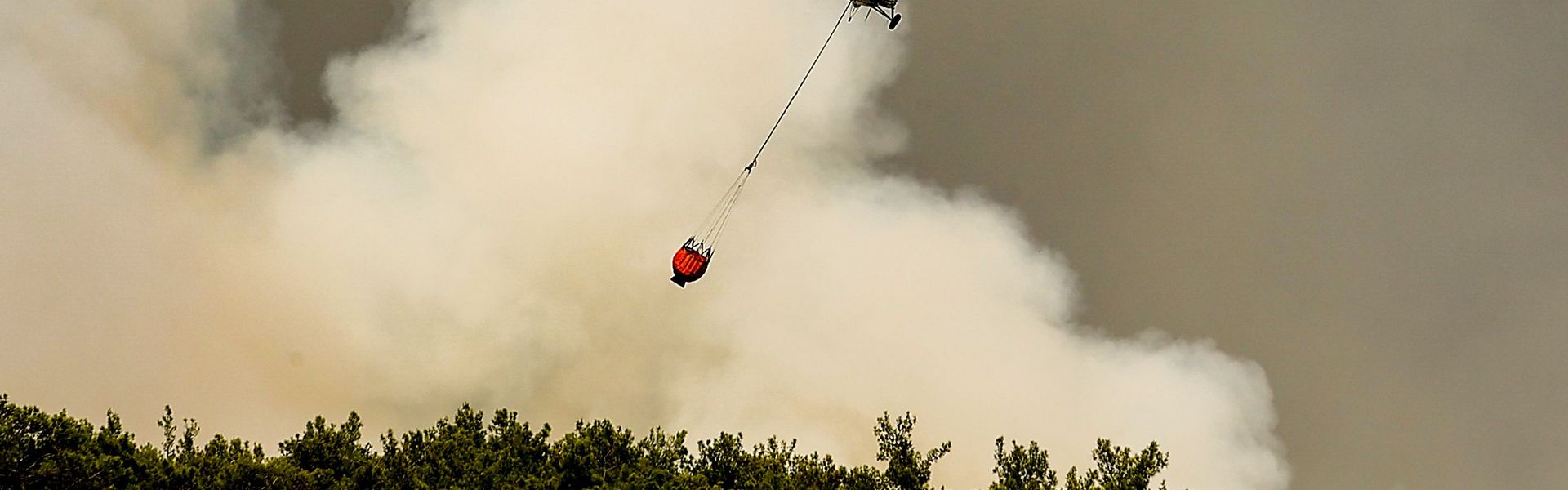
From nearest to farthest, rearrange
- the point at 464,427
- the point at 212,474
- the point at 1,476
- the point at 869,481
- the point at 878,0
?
the point at 878,0 → the point at 1,476 → the point at 212,474 → the point at 869,481 → the point at 464,427

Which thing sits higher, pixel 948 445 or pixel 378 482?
pixel 948 445

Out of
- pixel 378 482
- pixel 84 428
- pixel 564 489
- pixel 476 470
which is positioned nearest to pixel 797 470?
pixel 564 489

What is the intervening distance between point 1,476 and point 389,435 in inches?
446

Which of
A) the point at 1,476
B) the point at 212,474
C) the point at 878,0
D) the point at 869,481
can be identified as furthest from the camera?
the point at 869,481

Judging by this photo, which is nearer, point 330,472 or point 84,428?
point 84,428

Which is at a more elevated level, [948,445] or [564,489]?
[948,445]

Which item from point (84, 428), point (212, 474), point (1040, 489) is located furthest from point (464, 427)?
point (1040, 489)

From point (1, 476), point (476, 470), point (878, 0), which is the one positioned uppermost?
point (878, 0)

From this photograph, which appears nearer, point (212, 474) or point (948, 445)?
point (212, 474)

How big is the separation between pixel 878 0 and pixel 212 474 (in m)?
25.3

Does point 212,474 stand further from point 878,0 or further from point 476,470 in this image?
point 878,0

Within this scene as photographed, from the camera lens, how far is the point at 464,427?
43.2 meters

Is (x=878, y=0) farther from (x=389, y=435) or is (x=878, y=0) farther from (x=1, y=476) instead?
(x=1, y=476)

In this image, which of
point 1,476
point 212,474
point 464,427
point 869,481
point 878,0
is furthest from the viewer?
point 464,427
